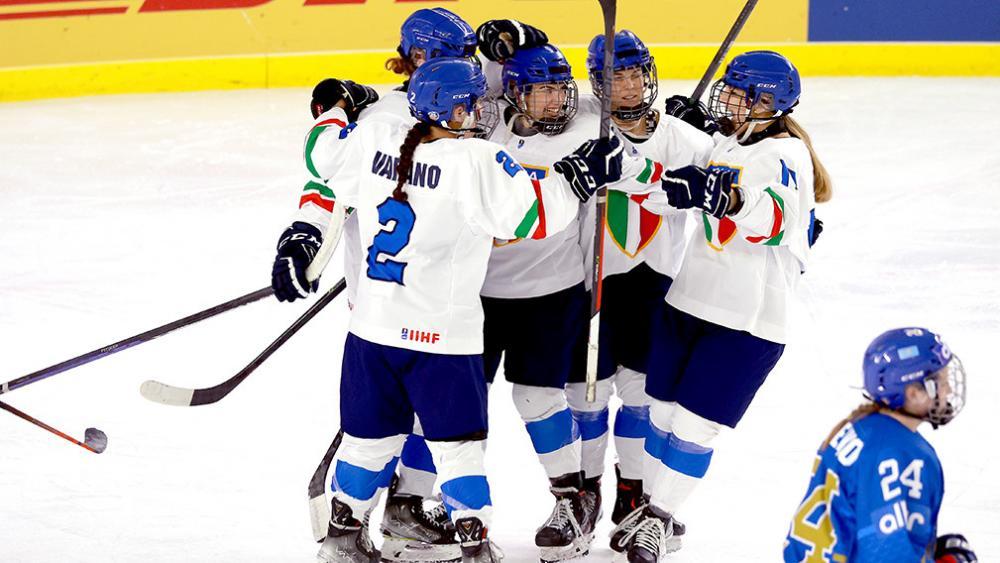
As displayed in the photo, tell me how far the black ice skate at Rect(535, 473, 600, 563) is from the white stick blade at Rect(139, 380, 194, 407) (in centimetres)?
83

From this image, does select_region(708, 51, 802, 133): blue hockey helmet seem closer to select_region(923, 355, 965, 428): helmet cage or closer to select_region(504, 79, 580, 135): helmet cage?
select_region(504, 79, 580, 135): helmet cage

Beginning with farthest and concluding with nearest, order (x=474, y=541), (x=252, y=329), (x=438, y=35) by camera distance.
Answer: (x=252, y=329), (x=438, y=35), (x=474, y=541)

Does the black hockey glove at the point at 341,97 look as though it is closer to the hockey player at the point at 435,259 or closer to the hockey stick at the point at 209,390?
the hockey player at the point at 435,259

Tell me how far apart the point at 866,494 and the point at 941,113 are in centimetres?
598

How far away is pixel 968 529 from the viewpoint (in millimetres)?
3018

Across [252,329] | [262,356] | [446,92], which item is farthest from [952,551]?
[252,329]

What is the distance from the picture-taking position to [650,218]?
2.98 metres

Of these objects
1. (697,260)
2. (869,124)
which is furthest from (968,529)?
(869,124)

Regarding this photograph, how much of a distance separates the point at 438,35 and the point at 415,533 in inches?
43.1

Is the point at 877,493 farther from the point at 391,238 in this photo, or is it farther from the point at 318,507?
the point at 318,507

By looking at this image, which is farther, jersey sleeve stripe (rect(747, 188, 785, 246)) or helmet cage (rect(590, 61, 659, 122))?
helmet cage (rect(590, 61, 659, 122))

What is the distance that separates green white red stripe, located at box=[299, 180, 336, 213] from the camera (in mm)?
2891

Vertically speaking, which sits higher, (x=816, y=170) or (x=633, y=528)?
(x=816, y=170)

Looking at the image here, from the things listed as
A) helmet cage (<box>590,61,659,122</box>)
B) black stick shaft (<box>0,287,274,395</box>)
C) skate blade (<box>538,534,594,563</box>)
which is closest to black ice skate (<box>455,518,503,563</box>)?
skate blade (<box>538,534,594,563</box>)
